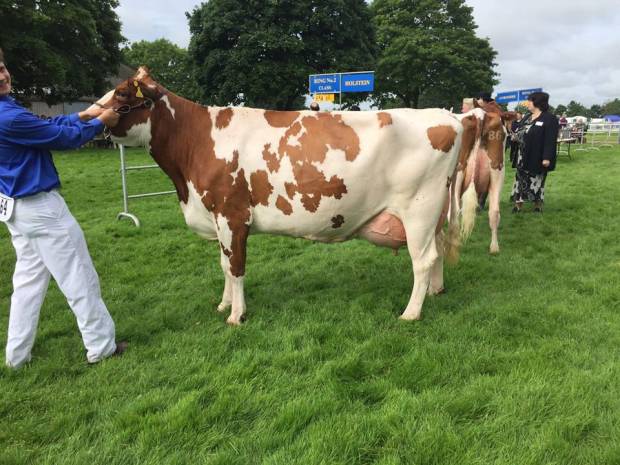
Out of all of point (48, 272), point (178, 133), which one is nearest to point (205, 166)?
point (178, 133)

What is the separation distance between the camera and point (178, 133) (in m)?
4.15

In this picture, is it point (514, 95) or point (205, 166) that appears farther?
point (514, 95)

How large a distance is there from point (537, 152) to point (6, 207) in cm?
848

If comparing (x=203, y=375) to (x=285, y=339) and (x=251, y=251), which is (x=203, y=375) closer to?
(x=285, y=339)

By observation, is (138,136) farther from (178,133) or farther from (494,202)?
(494,202)

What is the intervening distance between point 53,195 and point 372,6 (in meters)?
43.5

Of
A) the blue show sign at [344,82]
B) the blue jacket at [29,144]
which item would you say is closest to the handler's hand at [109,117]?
the blue jacket at [29,144]

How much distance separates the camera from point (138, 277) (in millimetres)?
5586

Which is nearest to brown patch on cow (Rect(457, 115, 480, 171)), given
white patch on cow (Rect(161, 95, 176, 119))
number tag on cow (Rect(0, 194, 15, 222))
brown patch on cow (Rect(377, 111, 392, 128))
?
brown patch on cow (Rect(377, 111, 392, 128))

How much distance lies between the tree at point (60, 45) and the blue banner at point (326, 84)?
15561 mm

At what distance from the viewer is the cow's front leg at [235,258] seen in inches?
162

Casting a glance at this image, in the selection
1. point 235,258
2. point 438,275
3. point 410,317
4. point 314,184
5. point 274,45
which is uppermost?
point 274,45

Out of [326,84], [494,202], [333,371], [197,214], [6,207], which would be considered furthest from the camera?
[326,84]

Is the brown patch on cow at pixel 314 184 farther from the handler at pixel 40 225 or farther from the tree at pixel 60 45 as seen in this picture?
the tree at pixel 60 45
